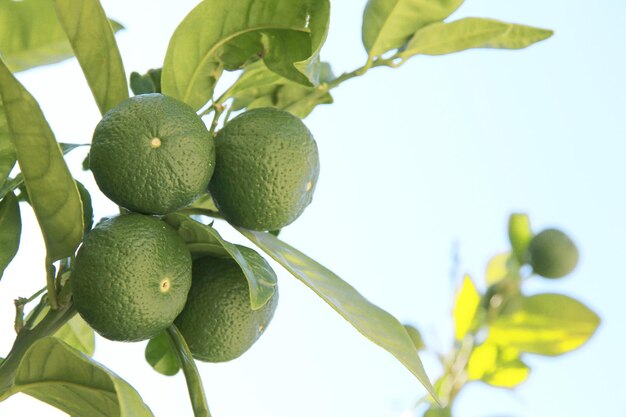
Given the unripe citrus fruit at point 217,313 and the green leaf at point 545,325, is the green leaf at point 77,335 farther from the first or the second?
the green leaf at point 545,325

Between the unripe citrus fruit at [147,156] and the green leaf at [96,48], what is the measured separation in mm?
35

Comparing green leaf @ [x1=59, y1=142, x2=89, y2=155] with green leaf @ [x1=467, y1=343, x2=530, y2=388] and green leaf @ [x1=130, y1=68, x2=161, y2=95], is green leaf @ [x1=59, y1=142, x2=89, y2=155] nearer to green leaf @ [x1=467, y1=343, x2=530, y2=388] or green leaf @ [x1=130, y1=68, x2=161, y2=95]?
green leaf @ [x1=130, y1=68, x2=161, y2=95]

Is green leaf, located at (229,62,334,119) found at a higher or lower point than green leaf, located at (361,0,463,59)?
lower

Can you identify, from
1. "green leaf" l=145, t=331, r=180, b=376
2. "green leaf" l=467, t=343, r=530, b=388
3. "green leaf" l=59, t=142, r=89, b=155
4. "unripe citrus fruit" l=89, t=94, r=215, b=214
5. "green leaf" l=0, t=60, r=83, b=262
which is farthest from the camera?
"green leaf" l=467, t=343, r=530, b=388

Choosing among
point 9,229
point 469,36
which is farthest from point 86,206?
point 469,36

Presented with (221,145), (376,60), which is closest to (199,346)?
(221,145)

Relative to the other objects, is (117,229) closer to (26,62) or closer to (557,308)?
(26,62)

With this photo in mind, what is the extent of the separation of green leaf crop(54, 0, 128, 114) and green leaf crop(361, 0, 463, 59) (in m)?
0.28

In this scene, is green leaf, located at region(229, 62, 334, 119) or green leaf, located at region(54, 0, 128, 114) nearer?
green leaf, located at region(54, 0, 128, 114)

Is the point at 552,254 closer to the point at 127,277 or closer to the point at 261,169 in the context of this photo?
the point at 261,169

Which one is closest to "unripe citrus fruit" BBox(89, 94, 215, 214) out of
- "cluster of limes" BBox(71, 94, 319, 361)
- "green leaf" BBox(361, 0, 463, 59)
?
"cluster of limes" BBox(71, 94, 319, 361)

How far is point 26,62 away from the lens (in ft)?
3.39

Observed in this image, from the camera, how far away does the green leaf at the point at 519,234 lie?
153cm

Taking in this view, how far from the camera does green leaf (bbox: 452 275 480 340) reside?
1.51m
